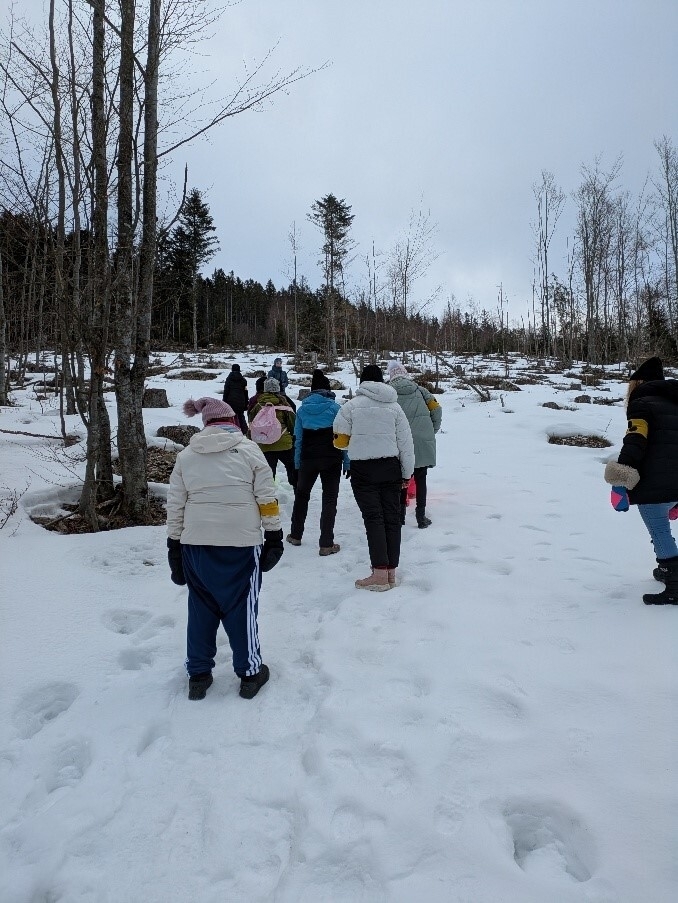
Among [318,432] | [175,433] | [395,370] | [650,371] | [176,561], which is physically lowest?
[176,561]

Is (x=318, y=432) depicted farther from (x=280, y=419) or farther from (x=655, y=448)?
(x=655, y=448)

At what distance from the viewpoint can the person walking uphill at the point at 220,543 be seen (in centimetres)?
284

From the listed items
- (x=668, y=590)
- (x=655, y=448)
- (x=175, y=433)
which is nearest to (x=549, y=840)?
(x=668, y=590)

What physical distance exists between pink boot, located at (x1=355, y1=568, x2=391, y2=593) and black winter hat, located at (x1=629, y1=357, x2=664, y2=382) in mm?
2579

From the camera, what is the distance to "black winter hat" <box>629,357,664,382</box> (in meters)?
3.60

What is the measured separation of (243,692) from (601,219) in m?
36.2

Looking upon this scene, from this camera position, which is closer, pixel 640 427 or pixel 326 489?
pixel 640 427

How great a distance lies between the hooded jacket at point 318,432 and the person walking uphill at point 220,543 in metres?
2.20

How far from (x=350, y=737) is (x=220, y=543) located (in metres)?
1.27

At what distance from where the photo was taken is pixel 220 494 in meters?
2.86

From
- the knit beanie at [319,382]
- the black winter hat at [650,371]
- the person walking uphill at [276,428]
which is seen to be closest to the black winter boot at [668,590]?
the black winter hat at [650,371]

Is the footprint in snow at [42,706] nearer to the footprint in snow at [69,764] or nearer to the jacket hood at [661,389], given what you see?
the footprint in snow at [69,764]

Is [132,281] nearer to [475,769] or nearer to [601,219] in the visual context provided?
[475,769]

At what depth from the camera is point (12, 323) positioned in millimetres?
15516
